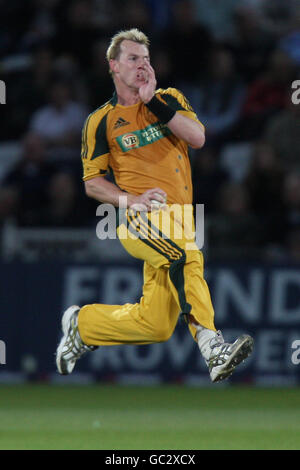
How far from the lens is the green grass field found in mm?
7332

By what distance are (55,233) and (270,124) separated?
2.84 metres

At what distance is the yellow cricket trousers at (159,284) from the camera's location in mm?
6887

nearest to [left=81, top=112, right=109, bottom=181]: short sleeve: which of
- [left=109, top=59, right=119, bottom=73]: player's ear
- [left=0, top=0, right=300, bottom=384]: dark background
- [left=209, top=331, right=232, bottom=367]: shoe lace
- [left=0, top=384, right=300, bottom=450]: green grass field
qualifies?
[left=109, top=59, right=119, bottom=73]: player's ear

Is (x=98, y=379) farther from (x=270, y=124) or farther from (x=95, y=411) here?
(x=270, y=124)

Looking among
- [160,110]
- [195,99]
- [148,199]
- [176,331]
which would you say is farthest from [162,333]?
Answer: [195,99]

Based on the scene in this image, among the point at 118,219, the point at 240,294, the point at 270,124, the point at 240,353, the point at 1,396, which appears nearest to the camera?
the point at 240,353

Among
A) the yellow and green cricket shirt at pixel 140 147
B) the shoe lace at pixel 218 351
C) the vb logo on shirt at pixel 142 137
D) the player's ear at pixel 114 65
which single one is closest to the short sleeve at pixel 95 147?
the yellow and green cricket shirt at pixel 140 147

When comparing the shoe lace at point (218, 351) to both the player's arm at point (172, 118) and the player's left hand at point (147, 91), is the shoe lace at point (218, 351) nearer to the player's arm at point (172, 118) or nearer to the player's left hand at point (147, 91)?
the player's arm at point (172, 118)

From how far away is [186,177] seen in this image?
732cm

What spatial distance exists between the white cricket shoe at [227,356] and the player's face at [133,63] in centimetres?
181

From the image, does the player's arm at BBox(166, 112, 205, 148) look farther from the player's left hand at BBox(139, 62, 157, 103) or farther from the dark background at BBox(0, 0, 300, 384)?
the dark background at BBox(0, 0, 300, 384)

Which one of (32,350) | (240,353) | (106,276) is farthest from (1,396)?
(240,353)

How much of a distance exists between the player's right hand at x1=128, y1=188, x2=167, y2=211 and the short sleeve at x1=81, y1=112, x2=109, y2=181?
425 mm

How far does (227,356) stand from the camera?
661 cm
